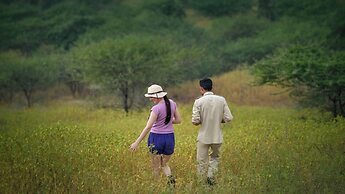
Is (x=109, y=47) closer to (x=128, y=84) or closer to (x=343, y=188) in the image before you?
(x=128, y=84)

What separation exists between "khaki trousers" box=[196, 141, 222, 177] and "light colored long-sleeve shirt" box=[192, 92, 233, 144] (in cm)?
17

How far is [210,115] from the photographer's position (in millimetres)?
7227

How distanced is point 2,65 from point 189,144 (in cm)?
2225

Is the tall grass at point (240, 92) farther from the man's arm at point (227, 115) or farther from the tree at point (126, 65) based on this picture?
the man's arm at point (227, 115)

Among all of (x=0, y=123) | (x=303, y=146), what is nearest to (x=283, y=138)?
(x=303, y=146)

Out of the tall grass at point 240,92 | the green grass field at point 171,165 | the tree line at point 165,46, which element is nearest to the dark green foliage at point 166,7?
the tree line at point 165,46

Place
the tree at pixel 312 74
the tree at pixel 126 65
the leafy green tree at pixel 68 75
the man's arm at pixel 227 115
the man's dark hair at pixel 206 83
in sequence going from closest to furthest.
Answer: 1. the man's dark hair at pixel 206 83
2. the man's arm at pixel 227 115
3. the tree at pixel 312 74
4. the tree at pixel 126 65
5. the leafy green tree at pixel 68 75

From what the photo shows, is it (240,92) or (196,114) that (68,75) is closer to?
(240,92)

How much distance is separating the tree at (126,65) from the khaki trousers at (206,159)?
15.6 meters

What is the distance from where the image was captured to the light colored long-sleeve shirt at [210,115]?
7.22 metres

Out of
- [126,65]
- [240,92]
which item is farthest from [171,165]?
[240,92]

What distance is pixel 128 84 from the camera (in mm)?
24188

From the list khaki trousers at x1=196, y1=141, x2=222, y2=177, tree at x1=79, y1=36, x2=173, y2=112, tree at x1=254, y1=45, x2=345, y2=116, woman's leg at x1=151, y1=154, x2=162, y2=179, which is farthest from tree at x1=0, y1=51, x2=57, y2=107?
khaki trousers at x1=196, y1=141, x2=222, y2=177

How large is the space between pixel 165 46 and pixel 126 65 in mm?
4010
